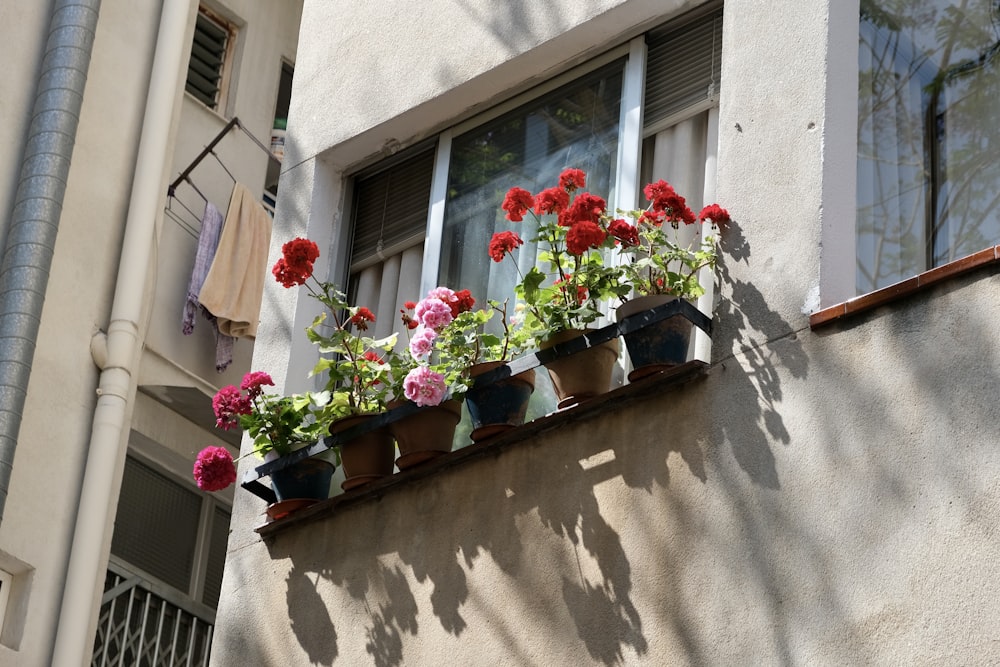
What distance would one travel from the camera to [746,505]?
5383 mm

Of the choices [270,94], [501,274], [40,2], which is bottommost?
[501,274]

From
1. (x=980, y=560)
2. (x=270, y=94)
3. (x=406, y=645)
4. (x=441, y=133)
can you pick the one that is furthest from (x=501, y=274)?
(x=270, y=94)

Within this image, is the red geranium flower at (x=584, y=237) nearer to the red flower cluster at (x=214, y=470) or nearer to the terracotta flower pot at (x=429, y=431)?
the terracotta flower pot at (x=429, y=431)

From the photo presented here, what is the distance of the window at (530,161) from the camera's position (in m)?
6.79

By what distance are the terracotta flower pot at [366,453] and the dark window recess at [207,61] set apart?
8.67 meters

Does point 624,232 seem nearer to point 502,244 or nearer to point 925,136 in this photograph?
point 502,244

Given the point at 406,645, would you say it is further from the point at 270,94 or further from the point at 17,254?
the point at 270,94

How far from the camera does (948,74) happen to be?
5922 mm

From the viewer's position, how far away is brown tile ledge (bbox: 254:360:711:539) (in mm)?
5773

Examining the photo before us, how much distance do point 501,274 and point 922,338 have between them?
256 centimetres

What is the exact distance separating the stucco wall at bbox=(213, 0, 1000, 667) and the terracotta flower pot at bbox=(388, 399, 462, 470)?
101mm

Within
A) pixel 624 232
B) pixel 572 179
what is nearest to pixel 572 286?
pixel 624 232

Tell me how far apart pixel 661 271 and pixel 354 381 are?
5.02 feet

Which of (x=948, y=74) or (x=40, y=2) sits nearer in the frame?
(x=948, y=74)
